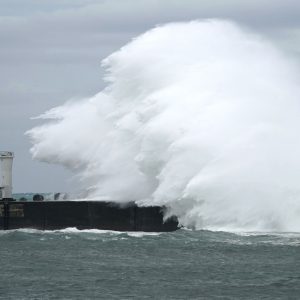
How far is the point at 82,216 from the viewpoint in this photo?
40.8 m

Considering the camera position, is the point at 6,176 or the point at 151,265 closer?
the point at 151,265

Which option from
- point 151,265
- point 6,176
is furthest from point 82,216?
point 151,265

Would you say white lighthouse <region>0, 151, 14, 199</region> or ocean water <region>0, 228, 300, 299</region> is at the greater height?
white lighthouse <region>0, 151, 14, 199</region>

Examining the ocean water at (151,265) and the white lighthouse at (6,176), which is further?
the white lighthouse at (6,176)

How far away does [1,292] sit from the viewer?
83.0 feet

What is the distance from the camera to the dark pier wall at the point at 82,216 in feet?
132

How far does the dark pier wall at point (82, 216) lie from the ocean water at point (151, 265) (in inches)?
54.1

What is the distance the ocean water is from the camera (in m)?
25.2

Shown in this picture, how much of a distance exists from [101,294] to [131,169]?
17494 mm

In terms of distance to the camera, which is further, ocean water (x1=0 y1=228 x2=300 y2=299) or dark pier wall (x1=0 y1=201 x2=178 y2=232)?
dark pier wall (x1=0 y1=201 x2=178 y2=232)

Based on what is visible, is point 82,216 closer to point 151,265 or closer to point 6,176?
point 6,176

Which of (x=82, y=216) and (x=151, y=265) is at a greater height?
(x=82, y=216)

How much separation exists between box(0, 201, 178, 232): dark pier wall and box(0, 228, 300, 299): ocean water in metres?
1.37

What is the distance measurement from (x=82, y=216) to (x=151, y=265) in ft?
37.8
